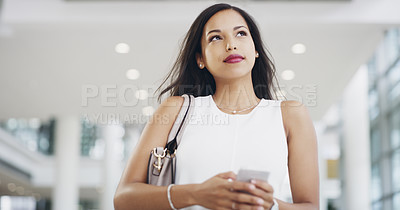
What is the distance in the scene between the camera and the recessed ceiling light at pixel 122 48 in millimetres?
9492

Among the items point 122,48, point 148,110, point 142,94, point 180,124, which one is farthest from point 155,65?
point 180,124

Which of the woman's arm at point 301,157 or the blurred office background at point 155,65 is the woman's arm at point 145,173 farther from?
the blurred office background at point 155,65

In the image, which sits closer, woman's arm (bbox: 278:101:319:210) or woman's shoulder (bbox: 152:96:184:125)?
woman's arm (bbox: 278:101:319:210)

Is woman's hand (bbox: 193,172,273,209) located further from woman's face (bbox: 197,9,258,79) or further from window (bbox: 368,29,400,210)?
window (bbox: 368,29,400,210)

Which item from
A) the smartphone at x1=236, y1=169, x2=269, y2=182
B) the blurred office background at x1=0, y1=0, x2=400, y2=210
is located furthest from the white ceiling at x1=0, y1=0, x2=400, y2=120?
the smartphone at x1=236, y1=169, x2=269, y2=182

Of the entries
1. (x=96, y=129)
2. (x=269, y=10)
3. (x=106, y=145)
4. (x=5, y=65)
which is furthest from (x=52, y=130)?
(x=269, y=10)

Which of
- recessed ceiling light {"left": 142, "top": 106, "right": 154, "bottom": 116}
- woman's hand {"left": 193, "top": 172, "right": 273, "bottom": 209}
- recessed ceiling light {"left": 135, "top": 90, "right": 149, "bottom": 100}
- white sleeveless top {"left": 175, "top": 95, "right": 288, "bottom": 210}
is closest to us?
woman's hand {"left": 193, "top": 172, "right": 273, "bottom": 209}

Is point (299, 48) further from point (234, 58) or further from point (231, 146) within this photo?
point (231, 146)

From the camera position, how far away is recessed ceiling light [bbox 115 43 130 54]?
9.49 metres

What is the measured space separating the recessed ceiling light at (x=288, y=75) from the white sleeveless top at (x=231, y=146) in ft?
Result: 29.1

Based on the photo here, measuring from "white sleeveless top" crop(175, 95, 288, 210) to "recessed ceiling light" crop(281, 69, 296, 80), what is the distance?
8.87m

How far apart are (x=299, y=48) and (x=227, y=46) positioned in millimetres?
7796

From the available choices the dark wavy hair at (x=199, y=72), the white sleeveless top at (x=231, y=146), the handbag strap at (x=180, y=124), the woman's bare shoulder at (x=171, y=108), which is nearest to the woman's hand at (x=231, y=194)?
the white sleeveless top at (x=231, y=146)

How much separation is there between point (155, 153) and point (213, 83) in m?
0.55
